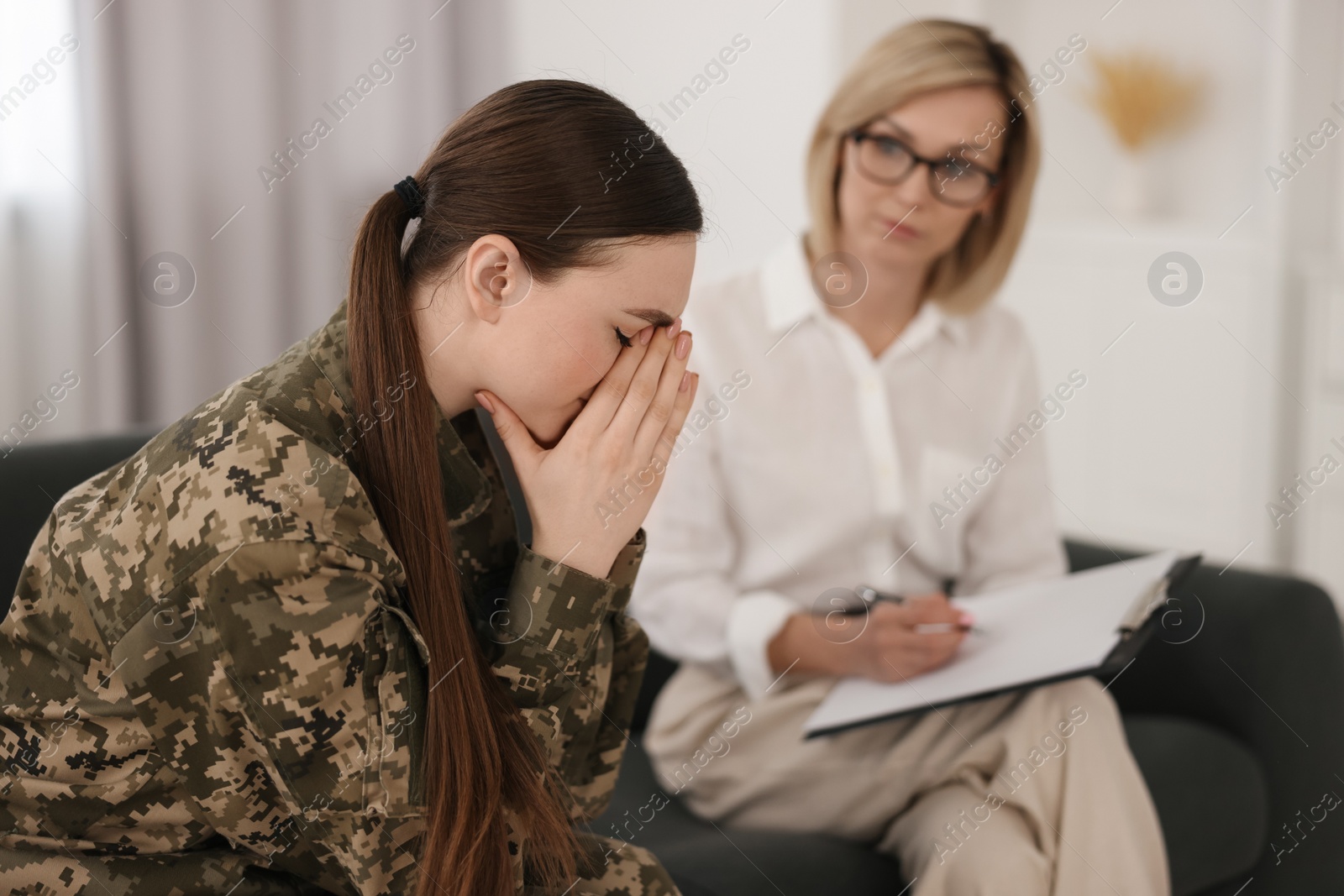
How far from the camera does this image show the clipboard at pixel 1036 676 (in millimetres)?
1130

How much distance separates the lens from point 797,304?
4.96ft

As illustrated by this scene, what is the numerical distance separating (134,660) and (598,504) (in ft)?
1.16

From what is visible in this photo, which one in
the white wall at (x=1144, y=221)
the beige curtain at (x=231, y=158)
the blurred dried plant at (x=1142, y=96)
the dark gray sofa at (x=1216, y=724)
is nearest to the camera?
the dark gray sofa at (x=1216, y=724)

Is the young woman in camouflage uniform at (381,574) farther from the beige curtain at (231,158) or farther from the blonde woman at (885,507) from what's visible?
the beige curtain at (231,158)

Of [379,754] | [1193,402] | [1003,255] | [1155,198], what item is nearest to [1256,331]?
[1193,402]

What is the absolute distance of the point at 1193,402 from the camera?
9.29 feet

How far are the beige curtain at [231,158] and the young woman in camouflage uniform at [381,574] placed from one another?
1601mm

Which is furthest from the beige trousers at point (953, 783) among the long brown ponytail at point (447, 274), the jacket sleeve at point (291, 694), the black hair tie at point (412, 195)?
the black hair tie at point (412, 195)

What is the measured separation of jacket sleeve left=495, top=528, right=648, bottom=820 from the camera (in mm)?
890

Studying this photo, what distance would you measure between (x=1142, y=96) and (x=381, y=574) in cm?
271

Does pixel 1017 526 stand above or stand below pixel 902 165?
below

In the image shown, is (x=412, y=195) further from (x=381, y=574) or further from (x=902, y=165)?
(x=902, y=165)


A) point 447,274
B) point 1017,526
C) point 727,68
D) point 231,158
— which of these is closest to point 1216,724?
point 1017,526

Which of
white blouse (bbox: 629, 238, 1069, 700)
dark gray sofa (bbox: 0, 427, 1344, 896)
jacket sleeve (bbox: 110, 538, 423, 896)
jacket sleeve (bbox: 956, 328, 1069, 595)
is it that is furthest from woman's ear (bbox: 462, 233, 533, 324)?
jacket sleeve (bbox: 956, 328, 1069, 595)
